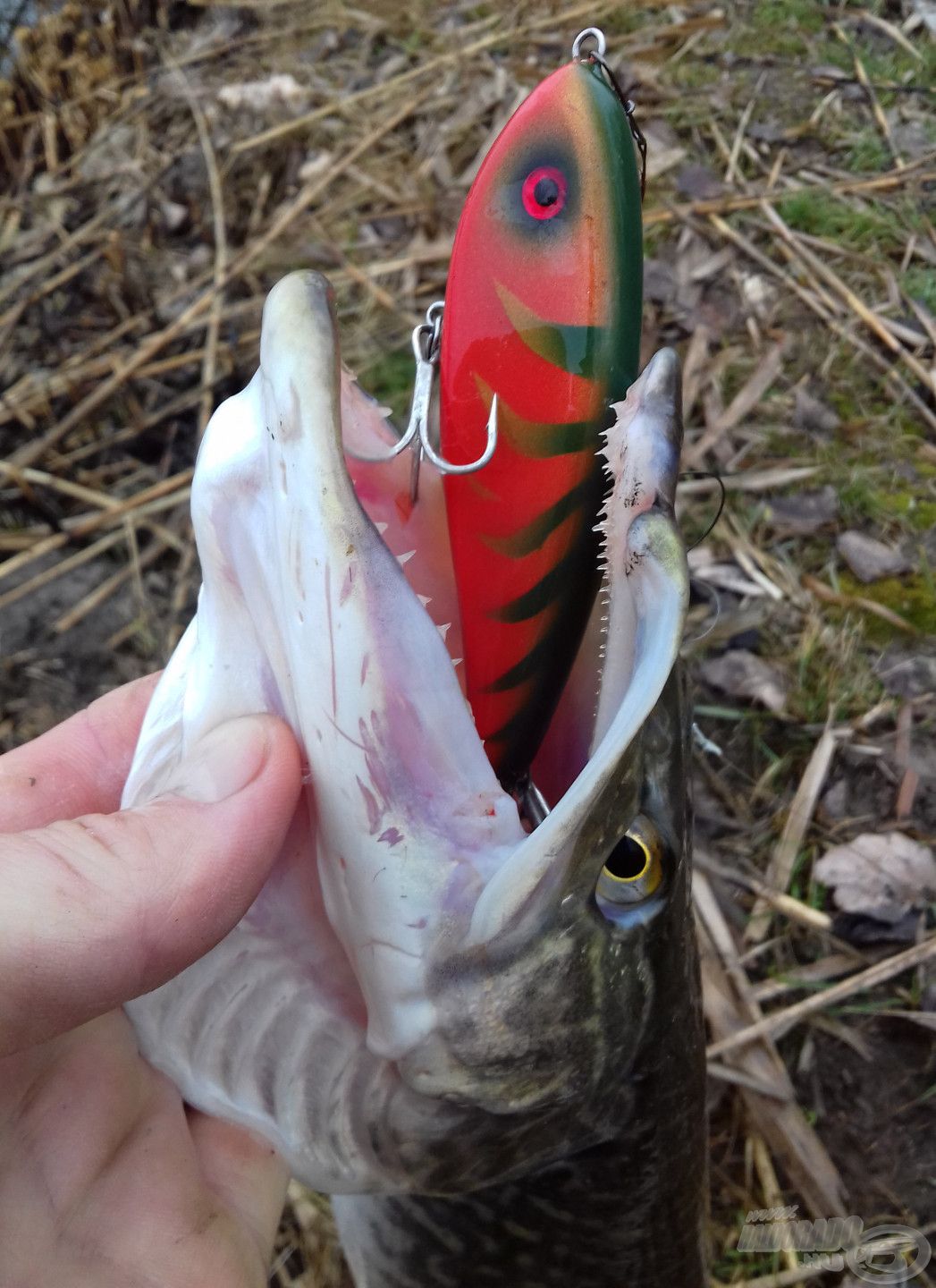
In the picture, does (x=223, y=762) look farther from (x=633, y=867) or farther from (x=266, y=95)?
(x=266, y=95)

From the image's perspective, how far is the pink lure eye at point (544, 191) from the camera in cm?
112

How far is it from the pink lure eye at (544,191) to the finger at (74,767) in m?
1.27

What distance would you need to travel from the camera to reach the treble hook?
116 centimetres

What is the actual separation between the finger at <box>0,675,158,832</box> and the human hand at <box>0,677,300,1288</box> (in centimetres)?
7

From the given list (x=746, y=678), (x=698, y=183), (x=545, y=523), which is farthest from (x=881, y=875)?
(x=698, y=183)

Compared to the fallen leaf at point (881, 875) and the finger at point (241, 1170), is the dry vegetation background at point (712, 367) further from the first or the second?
the finger at point (241, 1170)

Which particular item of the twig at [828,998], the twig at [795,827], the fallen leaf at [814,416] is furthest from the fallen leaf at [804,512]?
the twig at [828,998]

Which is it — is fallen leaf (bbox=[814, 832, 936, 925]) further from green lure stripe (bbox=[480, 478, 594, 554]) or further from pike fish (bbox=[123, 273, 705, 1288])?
green lure stripe (bbox=[480, 478, 594, 554])

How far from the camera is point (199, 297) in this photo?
3.46m

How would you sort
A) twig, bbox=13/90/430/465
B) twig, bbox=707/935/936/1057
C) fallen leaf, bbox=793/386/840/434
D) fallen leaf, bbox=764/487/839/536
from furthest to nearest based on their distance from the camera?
twig, bbox=13/90/430/465, fallen leaf, bbox=793/386/840/434, fallen leaf, bbox=764/487/839/536, twig, bbox=707/935/936/1057

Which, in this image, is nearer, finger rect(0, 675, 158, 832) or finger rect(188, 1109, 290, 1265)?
finger rect(188, 1109, 290, 1265)

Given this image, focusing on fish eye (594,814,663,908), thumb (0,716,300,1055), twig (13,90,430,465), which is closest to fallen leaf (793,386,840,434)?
twig (13,90,430,465)

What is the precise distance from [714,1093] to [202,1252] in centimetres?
137

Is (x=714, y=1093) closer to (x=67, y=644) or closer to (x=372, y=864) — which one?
(x=372, y=864)
